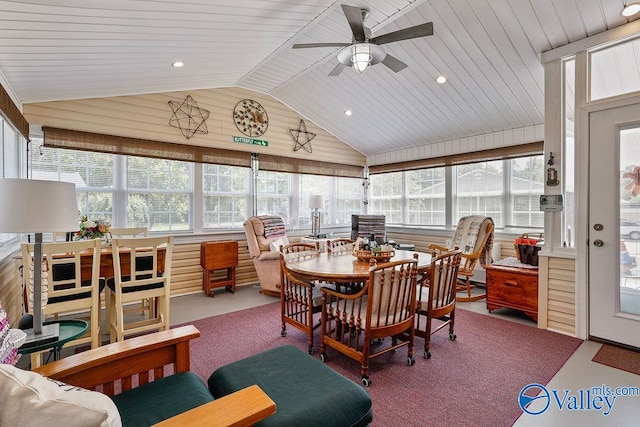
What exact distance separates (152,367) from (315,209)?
4.74 m

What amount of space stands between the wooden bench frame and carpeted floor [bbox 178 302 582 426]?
3.34 ft

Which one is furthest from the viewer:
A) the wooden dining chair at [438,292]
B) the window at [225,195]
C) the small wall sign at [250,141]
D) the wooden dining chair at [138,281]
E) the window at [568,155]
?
the small wall sign at [250,141]

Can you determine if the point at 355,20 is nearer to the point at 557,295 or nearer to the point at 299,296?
the point at 299,296

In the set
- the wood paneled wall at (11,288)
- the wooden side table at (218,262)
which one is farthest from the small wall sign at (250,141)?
the wood paneled wall at (11,288)

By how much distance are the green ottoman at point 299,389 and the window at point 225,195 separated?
150 inches

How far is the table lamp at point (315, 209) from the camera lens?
5855 millimetres

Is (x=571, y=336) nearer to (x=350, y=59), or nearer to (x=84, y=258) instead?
(x=350, y=59)

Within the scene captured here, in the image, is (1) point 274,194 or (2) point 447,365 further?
(1) point 274,194

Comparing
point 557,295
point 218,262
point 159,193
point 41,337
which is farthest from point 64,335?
point 557,295

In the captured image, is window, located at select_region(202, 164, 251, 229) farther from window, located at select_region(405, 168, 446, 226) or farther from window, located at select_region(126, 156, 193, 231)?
window, located at select_region(405, 168, 446, 226)

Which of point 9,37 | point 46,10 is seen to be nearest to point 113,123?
point 9,37

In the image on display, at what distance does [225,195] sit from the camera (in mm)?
5438

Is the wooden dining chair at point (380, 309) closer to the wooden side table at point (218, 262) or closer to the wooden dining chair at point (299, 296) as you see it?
the wooden dining chair at point (299, 296)

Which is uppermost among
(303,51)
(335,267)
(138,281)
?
(303,51)
